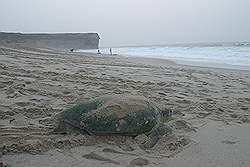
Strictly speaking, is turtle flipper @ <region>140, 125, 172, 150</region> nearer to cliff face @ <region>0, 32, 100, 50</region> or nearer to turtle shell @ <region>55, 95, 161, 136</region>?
turtle shell @ <region>55, 95, 161, 136</region>

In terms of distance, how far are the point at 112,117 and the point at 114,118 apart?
24 millimetres

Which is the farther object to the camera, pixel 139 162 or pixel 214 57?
pixel 214 57

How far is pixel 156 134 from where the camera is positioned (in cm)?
345

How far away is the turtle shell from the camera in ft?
10.6

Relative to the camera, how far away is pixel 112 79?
6.86 meters

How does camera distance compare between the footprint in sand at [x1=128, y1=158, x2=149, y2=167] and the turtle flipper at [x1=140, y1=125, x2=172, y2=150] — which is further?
the turtle flipper at [x1=140, y1=125, x2=172, y2=150]

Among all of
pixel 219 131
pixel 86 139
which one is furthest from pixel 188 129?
pixel 86 139

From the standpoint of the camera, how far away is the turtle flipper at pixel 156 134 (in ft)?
10.6

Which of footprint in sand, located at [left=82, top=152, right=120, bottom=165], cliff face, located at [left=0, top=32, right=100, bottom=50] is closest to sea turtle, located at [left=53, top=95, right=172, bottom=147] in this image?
footprint in sand, located at [left=82, top=152, right=120, bottom=165]

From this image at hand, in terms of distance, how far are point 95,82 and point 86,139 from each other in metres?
3.20

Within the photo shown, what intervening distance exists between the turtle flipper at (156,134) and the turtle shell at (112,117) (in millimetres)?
63

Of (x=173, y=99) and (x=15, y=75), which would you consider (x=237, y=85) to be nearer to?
(x=173, y=99)

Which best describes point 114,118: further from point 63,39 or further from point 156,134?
point 63,39

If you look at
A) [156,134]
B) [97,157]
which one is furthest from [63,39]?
[97,157]
